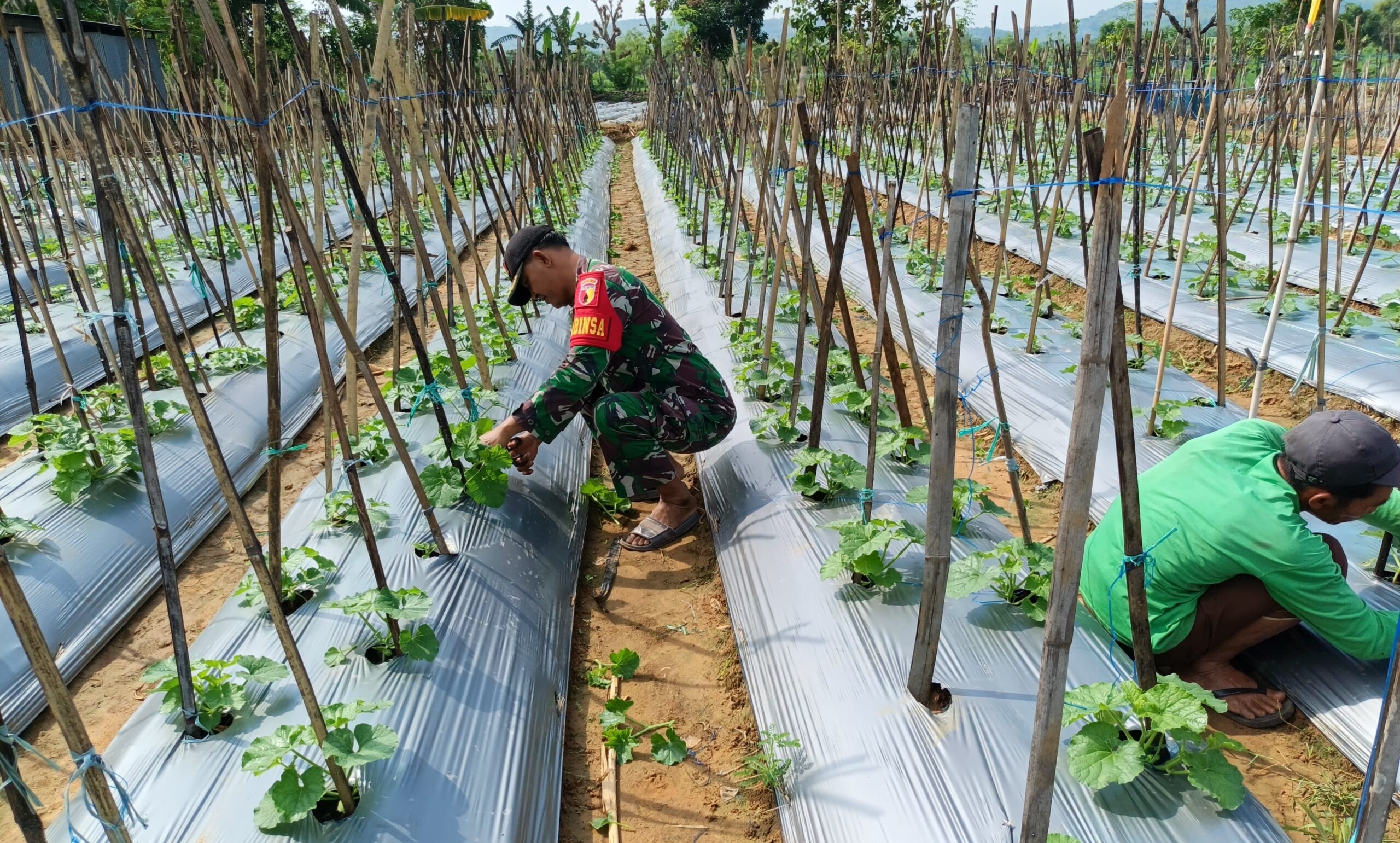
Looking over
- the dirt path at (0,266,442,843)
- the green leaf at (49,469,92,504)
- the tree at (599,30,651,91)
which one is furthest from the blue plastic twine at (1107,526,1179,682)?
the tree at (599,30,651,91)

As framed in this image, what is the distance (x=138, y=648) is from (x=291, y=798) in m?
1.98

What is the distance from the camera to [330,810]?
1.99 meters

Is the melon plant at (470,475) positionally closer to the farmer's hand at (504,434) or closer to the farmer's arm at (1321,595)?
the farmer's hand at (504,434)

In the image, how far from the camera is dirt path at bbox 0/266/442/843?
9.04 ft

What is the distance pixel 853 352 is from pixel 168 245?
7085 millimetres

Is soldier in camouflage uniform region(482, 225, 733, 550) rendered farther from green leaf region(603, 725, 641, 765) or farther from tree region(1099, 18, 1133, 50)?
tree region(1099, 18, 1133, 50)

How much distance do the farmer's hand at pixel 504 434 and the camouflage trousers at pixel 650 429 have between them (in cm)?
41

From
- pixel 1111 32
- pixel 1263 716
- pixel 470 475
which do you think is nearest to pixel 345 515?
pixel 470 475

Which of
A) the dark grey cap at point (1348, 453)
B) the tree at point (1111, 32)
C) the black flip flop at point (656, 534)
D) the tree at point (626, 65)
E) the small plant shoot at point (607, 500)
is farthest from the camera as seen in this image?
the tree at point (626, 65)

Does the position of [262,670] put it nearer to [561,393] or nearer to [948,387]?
[561,393]

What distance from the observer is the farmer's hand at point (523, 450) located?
335 cm

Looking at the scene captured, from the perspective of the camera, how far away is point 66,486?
3.57 meters

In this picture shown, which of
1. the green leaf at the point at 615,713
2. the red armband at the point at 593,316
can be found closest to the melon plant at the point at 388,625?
the green leaf at the point at 615,713

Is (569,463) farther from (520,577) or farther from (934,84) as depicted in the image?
(934,84)
